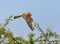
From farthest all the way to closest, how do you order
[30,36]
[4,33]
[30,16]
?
[30,36] < [4,33] < [30,16]

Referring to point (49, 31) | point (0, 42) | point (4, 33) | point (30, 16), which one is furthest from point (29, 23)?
point (49, 31)

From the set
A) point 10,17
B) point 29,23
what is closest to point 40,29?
point 10,17

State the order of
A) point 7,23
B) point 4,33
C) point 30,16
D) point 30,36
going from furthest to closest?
point 7,23 < point 30,36 < point 4,33 < point 30,16

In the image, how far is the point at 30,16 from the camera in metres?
0.48

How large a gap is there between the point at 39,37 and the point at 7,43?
0.72ft

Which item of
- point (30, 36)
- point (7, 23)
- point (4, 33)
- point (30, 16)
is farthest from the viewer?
point (7, 23)

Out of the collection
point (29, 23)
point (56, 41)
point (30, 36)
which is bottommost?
point (56, 41)

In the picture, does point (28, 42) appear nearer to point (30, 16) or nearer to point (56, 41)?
point (56, 41)

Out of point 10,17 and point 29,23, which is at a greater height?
point 29,23

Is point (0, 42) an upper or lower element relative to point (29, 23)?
lower

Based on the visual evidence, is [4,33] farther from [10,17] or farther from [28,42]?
[10,17]

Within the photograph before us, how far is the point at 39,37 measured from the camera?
1.14m

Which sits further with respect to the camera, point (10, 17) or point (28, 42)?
point (10, 17)

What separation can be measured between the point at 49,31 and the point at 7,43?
0.28m
